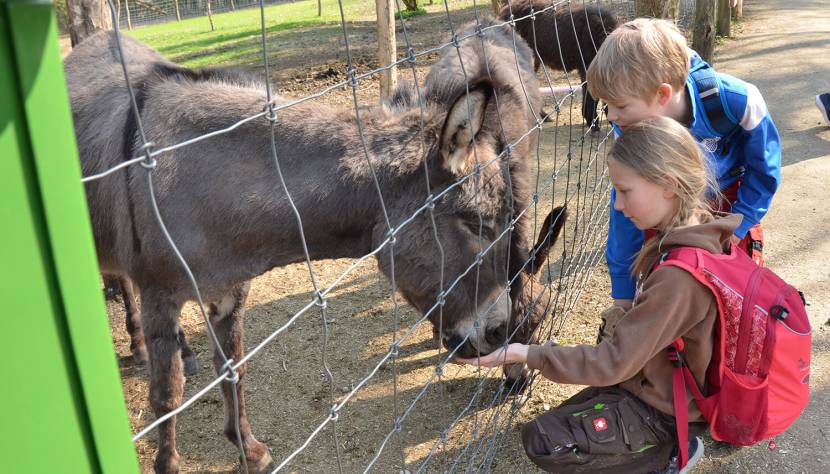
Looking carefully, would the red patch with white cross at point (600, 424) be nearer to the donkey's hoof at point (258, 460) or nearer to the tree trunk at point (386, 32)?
the donkey's hoof at point (258, 460)

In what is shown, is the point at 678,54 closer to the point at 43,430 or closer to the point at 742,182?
the point at 742,182

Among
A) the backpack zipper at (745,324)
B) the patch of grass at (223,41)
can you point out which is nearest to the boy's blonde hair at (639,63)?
the backpack zipper at (745,324)

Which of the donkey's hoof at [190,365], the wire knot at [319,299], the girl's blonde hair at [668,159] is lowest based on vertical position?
the donkey's hoof at [190,365]

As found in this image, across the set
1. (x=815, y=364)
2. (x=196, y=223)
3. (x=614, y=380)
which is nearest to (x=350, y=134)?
(x=196, y=223)

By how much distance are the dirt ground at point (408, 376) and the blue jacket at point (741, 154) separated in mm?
462

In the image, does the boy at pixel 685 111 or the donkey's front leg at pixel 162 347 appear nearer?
the boy at pixel 685 111

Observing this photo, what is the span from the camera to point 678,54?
2.04 meters

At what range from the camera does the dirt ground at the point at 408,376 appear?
2781 mm

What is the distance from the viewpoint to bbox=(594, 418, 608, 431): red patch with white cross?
198cm

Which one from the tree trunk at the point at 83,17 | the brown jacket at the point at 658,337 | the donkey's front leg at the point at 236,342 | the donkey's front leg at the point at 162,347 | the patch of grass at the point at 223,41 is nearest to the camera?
the brown jacket at the point at 658,337

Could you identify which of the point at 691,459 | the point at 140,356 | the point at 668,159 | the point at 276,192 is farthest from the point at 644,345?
the point at 140,356

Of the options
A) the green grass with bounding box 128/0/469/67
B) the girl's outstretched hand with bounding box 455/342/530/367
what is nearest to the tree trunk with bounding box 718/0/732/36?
the green grass with bounding box 128/0/469/67

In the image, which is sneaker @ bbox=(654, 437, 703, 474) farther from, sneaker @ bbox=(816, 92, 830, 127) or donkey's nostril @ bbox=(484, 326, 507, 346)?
Answer: sneaker @ bbox=(816, 92, 830, 127)

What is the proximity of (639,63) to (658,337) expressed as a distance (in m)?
0.87
